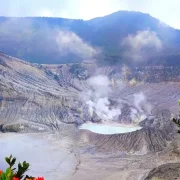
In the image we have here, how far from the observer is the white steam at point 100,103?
67.4 meters

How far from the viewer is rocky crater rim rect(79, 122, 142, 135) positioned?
56.9 m

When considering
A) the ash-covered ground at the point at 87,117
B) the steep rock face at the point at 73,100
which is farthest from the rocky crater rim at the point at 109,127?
the steep rock face at the point at 73,100

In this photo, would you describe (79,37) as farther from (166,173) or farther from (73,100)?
(166,173)

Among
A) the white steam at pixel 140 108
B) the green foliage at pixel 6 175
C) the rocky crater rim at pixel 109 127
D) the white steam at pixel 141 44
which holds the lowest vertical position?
the green foliage at pixel 6 175

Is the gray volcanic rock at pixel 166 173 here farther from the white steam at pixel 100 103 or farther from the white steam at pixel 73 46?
the white steam at pixel 73 46

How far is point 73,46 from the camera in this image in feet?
427

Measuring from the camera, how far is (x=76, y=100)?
6919cm

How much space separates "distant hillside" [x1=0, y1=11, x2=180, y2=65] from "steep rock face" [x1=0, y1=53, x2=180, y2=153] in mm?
13190

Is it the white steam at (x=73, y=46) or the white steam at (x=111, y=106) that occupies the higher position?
the white steam at (x=73, y=46)

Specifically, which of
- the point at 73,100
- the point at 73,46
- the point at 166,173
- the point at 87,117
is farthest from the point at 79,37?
the point at 166,173

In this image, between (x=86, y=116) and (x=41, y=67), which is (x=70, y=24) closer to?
(x=41, y=67)

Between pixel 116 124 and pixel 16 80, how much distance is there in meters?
21.3

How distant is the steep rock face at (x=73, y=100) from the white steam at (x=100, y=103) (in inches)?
47.6

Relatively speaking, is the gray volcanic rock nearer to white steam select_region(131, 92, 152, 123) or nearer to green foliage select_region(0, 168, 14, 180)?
green foliage select_region(0, 168, 14, 180)
